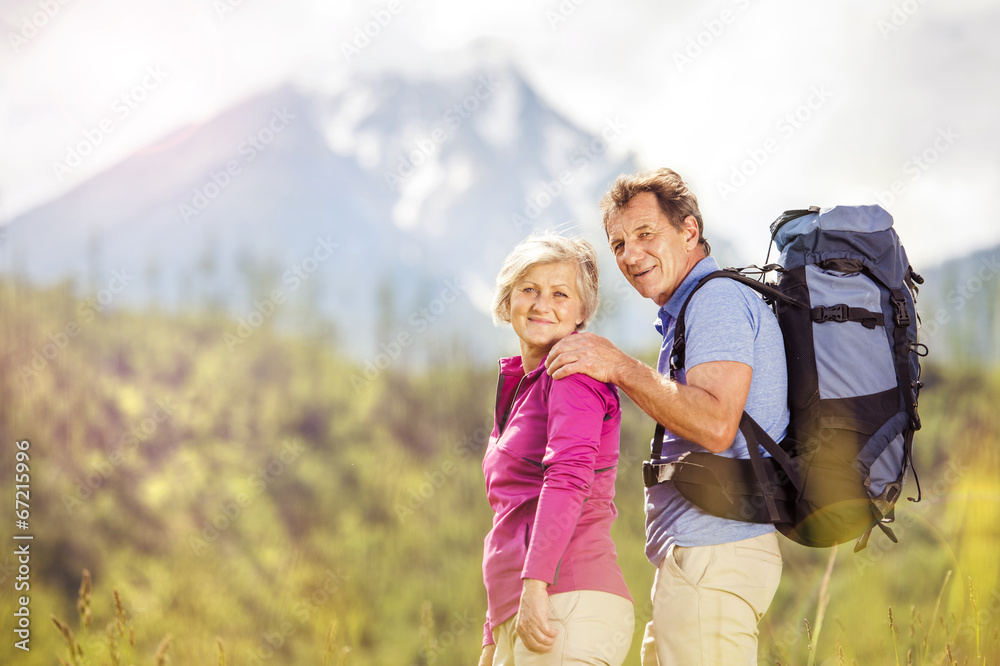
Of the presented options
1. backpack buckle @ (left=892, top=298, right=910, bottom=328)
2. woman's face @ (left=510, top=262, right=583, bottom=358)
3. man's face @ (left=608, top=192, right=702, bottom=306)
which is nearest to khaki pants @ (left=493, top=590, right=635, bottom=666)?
woman's face @ (left=510, top=262, right=583, bottom=358)

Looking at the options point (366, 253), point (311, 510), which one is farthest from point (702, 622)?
point (366, 253)

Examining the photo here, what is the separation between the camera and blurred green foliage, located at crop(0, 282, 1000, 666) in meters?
5.85

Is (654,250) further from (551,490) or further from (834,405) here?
(551,490)

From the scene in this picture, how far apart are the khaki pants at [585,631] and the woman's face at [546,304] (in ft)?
2.26

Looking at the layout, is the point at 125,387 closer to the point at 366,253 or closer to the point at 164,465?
the point at 164,465

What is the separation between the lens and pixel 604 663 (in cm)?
175

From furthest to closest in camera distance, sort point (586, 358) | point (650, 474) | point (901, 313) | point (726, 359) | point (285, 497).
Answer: point (285, 497), point (650, 474), point (901, 313), point (726, 359), point (586, 358)

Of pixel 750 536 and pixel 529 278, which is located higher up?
pixel 529 278

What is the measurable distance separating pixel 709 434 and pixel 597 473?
1.06 feet

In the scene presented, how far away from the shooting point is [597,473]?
190 centimetres

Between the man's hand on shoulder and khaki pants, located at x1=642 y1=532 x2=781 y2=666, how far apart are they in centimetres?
58

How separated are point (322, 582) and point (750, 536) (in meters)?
4.87

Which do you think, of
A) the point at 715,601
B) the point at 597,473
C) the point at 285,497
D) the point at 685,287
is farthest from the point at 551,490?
the point at 285,497

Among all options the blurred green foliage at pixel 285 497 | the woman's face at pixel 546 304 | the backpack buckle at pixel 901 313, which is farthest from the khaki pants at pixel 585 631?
the blurred green foliage at pixel 285 497
